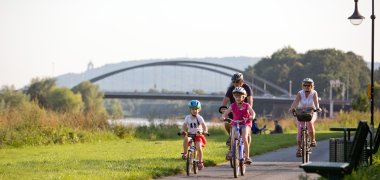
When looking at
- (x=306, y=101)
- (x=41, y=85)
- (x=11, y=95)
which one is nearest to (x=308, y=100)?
(x=306, y=101)

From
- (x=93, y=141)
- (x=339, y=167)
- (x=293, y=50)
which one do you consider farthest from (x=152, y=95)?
(x=339, y=167)

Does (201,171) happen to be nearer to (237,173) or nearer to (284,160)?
(237,173)

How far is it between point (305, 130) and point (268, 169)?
1032mm

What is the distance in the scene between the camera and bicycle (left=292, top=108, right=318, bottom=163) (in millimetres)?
15609

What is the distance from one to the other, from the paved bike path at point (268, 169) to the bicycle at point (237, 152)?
19cm

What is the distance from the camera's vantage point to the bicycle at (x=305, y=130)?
15609 millimetres

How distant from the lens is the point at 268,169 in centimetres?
1565

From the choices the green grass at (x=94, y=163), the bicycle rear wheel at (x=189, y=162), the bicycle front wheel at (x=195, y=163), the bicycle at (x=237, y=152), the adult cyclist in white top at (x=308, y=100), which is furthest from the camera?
the adult cyclist in white top at (x=308, y=100)

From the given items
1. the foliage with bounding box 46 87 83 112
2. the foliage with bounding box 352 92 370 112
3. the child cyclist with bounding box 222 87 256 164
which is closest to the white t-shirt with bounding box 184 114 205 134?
the child cyclist with bounding box 222 87 256 164

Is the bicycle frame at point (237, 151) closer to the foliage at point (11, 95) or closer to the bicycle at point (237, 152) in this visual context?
the bicycle at point (237, 152)

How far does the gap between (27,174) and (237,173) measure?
346cm

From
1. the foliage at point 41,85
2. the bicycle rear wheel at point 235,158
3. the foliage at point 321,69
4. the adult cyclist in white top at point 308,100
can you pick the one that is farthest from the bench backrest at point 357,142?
the foliage at point 321,69

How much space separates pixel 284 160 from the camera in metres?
18.1

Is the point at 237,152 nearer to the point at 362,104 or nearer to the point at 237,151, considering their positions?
the point at 237,151
